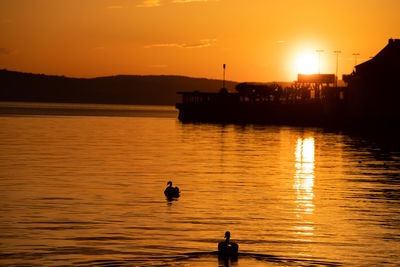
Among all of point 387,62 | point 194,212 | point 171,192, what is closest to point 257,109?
point 387,62

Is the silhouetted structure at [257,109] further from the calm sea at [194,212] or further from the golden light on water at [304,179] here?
the calm sea at [194,212]

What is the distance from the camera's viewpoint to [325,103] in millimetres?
144500

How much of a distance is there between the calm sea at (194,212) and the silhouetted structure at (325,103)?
6645cm

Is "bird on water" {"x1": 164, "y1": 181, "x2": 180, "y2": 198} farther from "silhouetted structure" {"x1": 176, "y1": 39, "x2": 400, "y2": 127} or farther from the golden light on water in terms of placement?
"silhouetted structure" {"x1": 176, "y1": 39, "x2": 400, "y2": 127}

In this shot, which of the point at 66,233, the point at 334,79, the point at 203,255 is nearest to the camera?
the point at 203,255

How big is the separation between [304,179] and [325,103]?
10928cm

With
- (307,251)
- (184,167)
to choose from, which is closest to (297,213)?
(307,251)

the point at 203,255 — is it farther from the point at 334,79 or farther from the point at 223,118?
the point at 334,79

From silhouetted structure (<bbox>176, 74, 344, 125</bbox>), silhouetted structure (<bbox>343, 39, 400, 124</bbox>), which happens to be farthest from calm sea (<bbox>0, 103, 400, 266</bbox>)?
silhouetted structure (<bbox>176, 74, 344, 125</bbox>)

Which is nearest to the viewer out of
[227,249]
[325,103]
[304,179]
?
[227,249]

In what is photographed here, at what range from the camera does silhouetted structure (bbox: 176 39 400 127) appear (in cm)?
11194

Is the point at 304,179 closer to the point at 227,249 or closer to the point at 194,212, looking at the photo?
the point at 194,212

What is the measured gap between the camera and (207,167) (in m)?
43.3

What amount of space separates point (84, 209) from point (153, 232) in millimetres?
4847
